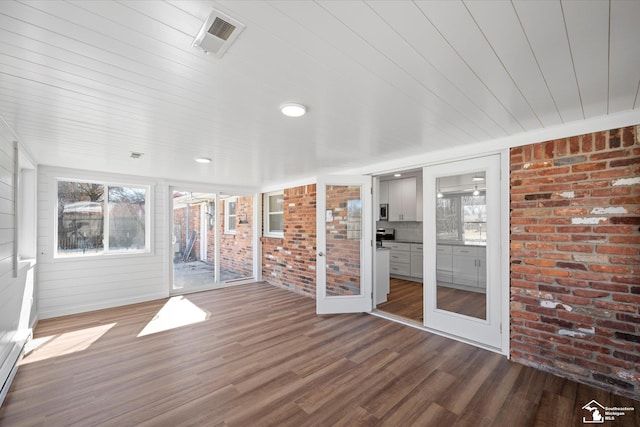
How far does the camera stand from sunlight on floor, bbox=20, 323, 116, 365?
293 cm

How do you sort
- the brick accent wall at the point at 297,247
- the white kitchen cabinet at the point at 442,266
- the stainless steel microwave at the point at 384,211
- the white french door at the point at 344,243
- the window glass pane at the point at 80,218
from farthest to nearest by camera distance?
the stainless steel microwave at the point at 384,211, the brick accent wall at the point at 297,247, the window glass pane at the point at 80,218, the white french door at the point at 344,243, the white kitchen cabinet at the point at 442,266

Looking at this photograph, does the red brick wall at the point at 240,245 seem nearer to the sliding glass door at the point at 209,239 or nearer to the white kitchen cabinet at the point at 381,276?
the sliding glass door at the point at 209,239

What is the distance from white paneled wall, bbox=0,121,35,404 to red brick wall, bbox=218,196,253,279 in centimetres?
373

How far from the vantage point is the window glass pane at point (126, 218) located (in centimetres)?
480

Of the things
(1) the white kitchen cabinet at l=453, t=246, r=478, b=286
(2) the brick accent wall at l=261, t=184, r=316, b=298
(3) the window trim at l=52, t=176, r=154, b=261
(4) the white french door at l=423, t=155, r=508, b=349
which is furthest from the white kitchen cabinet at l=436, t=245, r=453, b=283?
(3) the window trim at l=52, t=176, r=154, b=261

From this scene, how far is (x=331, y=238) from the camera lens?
431cm

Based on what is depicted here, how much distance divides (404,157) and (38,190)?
5.23 m

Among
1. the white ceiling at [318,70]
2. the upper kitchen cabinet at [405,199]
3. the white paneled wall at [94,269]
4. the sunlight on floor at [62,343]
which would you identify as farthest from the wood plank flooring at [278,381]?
the upper kitchen cabinet at [405,199]

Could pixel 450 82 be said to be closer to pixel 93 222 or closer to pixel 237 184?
pixel 237 184

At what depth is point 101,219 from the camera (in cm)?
468

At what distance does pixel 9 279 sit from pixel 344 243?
3.69m

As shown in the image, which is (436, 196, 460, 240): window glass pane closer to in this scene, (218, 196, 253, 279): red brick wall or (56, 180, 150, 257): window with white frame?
(218, 196, 253, 279): red brick wall

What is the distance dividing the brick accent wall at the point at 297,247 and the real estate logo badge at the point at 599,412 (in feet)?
12.1

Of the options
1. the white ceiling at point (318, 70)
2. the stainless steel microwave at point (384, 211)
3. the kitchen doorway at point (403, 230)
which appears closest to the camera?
the white ceiling at point (318, 70)
